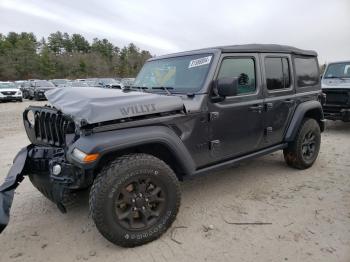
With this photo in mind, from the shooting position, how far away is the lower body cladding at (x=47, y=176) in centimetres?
282

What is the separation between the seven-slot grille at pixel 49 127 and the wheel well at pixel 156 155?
461 millimetres

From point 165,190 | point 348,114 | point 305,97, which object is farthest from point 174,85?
point 348,114

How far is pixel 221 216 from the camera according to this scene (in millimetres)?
3490

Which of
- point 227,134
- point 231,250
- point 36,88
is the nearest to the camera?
point 231,250

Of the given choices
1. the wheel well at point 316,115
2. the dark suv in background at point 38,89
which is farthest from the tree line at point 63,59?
the wheel well at point 316,115

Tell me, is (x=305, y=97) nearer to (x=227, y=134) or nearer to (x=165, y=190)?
(x=227, y=134)

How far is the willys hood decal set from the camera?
2734 mm

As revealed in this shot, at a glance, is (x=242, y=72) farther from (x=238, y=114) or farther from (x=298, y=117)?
(x=298, y=117)

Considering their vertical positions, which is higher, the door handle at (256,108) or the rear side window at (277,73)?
the rear side window at (277,73)

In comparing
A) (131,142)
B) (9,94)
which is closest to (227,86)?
(131,142)

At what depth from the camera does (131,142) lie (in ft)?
9.26

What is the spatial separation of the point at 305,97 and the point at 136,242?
136 inches

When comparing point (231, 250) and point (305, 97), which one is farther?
point (305, 97)

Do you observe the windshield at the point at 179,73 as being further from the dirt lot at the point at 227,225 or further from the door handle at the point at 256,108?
the dirt lot at the point at 227,225
